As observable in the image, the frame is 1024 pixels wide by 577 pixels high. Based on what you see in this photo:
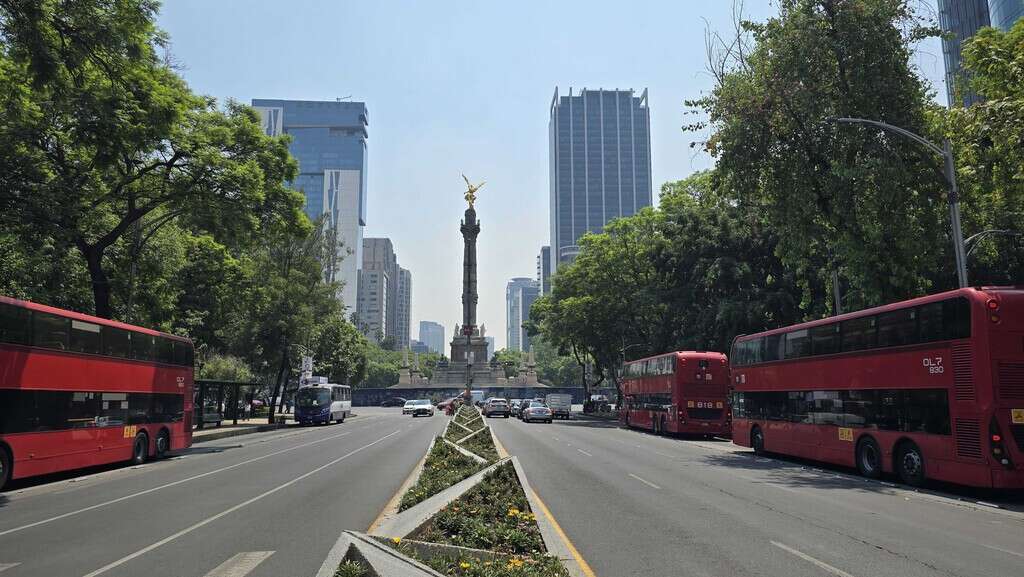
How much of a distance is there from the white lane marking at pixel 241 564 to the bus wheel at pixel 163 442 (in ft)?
53.6

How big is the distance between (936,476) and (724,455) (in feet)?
32.5

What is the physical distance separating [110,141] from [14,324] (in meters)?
4.50

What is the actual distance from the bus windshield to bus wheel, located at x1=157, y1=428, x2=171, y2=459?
23.4m

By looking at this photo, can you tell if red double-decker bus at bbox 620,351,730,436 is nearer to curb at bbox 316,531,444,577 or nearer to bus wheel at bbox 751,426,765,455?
bus wheel at bbox 751,426,765,455

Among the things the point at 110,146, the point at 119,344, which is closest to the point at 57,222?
the point at 119,344

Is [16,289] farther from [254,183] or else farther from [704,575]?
[704,575]

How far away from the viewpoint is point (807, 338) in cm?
2033

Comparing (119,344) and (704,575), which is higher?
(119,344)

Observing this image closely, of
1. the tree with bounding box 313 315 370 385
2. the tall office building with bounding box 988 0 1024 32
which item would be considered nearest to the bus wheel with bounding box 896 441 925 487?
the tree with bounding box 313 315 370 385

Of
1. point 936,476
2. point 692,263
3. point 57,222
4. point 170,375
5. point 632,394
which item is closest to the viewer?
point 936,476

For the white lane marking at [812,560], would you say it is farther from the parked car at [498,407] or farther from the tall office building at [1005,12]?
the tall office building at [1005,12]

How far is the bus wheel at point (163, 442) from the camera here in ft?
74.0

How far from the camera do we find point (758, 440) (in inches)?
947

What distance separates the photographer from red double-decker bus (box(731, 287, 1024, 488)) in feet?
43.8
